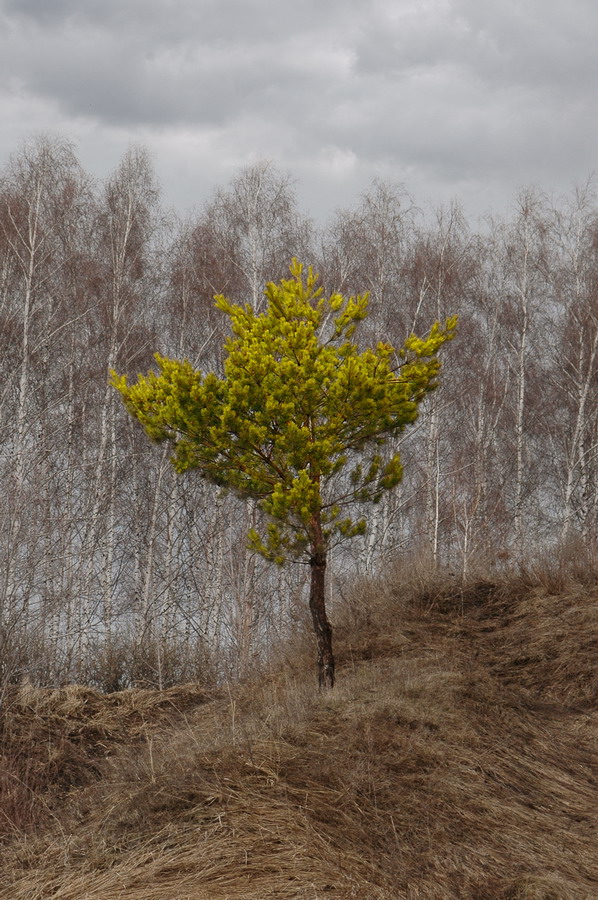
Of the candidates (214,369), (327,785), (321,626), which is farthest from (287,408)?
(214,369)

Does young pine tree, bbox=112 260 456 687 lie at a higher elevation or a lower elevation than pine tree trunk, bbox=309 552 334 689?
higher

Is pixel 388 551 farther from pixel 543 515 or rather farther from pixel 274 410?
pixel 274 410

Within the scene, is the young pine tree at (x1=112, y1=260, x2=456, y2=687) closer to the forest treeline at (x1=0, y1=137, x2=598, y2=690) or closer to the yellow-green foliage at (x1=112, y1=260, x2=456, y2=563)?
the yellow-green foliage at (x1=112, y1=260, x2=456, y2=563)

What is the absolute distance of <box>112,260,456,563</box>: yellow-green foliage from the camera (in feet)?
22.9

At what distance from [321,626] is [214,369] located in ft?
29.7

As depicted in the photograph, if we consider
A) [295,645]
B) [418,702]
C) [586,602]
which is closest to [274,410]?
[418,702]

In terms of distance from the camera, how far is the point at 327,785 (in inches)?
204

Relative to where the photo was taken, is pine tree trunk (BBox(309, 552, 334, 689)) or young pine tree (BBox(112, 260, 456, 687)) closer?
young pine tree (BBox(112, 260, 456, 687))

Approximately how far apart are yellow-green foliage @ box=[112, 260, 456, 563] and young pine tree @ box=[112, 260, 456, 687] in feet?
0.03

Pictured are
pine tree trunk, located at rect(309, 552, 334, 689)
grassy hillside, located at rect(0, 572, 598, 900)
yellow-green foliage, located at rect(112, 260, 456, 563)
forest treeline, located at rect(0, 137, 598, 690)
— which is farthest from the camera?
forest treeline, located at rect(0, 137, 598, 690)

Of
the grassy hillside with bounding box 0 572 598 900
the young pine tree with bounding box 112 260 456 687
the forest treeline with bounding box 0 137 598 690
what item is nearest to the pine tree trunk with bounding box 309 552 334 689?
the young pine tree with bounding box 112 260 456 687

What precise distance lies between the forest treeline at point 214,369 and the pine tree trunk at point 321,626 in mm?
3272

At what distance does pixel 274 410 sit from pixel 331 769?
2.99 m

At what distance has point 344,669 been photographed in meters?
8.73
